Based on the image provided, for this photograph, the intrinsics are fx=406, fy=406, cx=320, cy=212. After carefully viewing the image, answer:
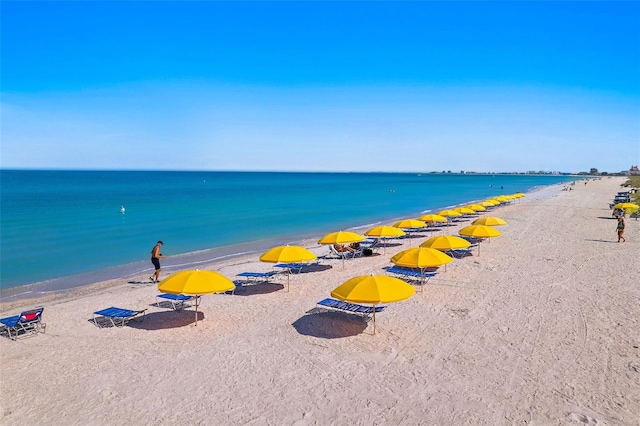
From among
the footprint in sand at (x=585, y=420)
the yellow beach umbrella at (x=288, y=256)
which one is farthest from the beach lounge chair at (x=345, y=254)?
the footprint in sand at (x=585, y=420)

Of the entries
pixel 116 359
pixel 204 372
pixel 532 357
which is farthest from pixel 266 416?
pixel 532 357

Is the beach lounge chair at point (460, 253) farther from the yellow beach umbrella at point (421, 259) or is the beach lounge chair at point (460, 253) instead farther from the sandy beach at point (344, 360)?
the yellow beach umbrella at point (421, 259)

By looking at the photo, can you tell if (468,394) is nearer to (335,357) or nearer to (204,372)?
(335,357)

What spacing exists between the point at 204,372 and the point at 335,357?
2.56m

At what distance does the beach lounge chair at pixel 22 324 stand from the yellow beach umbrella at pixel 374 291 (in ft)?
24.3

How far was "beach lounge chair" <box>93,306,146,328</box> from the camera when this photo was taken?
1040cm

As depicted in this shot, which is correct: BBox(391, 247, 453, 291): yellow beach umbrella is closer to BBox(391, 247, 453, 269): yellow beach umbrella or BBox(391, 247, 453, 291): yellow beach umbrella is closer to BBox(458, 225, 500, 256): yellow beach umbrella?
BBox(391, 247, 453, 269): yellow beach umbrella

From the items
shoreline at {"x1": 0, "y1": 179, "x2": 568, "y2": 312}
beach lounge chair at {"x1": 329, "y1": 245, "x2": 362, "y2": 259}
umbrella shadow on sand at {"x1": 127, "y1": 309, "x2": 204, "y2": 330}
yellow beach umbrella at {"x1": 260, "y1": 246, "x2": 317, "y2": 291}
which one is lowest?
shoreline at {"x1": 0, "y1": 179, "x2": 568, "y2": 312}

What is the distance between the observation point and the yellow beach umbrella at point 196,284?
31.6 feet

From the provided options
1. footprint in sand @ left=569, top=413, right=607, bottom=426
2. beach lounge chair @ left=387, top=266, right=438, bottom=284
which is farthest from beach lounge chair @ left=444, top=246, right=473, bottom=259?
footprint in sand @ left=569, top=413, right=607, bottom=426

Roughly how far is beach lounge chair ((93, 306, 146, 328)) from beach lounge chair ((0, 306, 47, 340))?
1267 millimetres

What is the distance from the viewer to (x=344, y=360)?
8047mm

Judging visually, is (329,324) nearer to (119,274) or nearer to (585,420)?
(585,420)

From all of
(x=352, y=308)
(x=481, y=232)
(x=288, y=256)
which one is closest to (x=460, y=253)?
(x=481, y=232)
